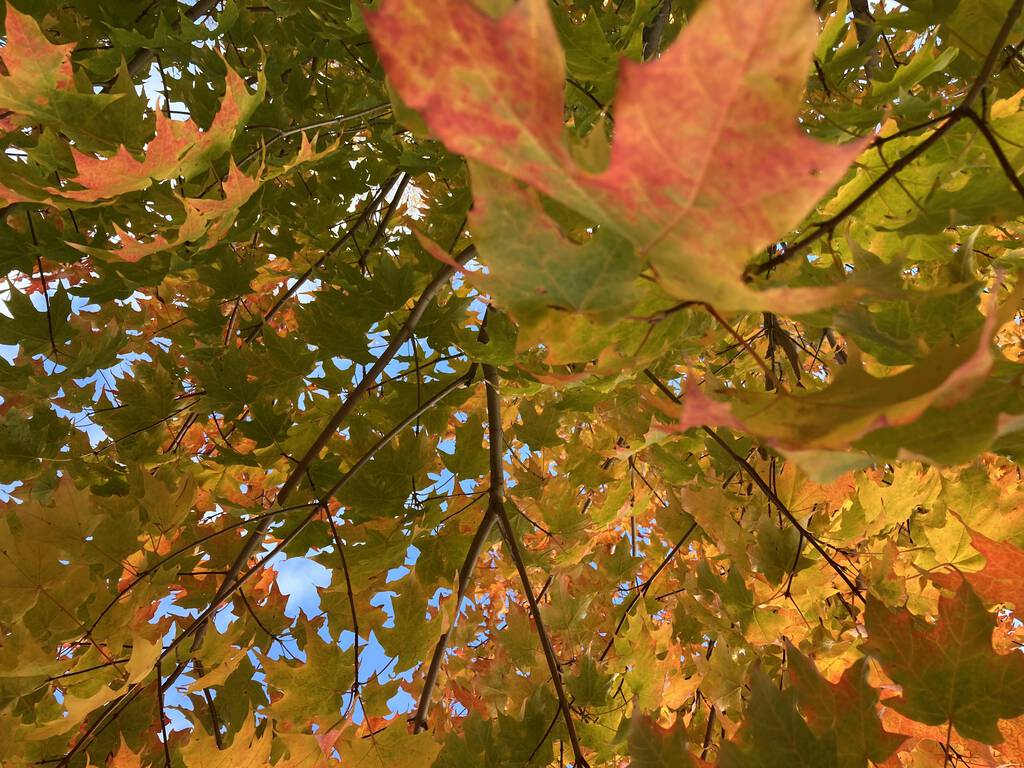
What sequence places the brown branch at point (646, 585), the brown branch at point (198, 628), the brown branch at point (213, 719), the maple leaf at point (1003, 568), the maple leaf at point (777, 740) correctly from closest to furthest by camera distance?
1. the maple leaf at point (777, 740)
2. the maple leaf at point (1003, 568)
3. the brown branch at point (198, 628)
4. the brown branch at point (213, 719)
5. the brown branch at point (646, 585)

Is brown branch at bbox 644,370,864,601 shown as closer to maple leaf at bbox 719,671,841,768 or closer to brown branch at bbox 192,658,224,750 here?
maple leaf at bbox 719,671,841,768

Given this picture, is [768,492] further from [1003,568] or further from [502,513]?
[502,513]

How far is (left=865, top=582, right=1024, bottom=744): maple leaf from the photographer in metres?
0.58

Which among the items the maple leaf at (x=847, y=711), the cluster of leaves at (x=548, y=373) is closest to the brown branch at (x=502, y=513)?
the cluster of leaves at (x=548, y=373)

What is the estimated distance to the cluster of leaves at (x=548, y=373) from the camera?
25 cm

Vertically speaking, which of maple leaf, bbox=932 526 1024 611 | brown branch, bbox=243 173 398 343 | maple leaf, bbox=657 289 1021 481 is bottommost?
maple leaf, bbox=932 526 1024 611

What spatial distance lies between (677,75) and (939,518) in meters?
1.10

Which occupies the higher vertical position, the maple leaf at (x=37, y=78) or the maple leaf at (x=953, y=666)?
the maple leaf at (x=37, y=78)

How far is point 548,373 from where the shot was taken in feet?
1.86

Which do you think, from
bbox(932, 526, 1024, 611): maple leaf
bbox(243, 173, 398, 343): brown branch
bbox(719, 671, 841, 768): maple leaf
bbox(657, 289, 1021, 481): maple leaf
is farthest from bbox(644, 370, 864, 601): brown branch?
bbox(243, 173, 398, 343): brown branch

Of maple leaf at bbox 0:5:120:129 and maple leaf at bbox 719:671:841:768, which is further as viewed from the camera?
maple leaf at bbox 0:5:120:129

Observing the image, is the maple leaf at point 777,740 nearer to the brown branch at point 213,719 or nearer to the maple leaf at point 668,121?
the maple leaf at point 668,121

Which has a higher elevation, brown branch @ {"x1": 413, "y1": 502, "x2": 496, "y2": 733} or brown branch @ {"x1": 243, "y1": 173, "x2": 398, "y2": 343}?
brown branch @ {"x1": 243, "y1": 173, "x2": 398, "y2": 343}

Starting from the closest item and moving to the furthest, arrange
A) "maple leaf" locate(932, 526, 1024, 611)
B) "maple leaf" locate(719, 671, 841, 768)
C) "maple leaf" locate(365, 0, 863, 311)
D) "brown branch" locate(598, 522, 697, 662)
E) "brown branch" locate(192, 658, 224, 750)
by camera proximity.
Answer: "maple leaf" locate(365, 0, 863, 311) → "maple leaf" locate(719, 671, 841, 768) → "maple leaf" locate(932, 526, 1024, 611) → "brown branch" locate(192, 658, 224, 750) → "brown branch" locate(598, 522, 697, 662)
